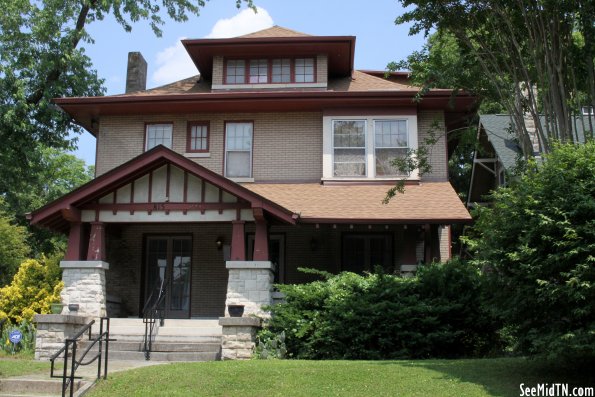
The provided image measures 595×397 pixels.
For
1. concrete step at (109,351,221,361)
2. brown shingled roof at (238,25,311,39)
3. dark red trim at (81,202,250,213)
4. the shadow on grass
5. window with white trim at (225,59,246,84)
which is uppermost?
brown shingled roof at (238,25,311,39)

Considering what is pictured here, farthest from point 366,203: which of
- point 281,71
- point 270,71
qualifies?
point 270,71

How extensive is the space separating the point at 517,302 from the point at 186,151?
1150 centimetres

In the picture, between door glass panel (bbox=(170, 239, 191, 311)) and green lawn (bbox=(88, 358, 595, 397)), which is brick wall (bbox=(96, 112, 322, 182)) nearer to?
door glass panel (bbox=(170, 239, 191, 311))

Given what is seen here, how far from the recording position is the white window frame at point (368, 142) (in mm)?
17891

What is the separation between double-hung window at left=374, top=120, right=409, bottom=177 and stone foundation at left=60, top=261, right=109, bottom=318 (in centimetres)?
757

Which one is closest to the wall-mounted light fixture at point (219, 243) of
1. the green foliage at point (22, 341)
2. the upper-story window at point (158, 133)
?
the upper-story window at point (158, 133)

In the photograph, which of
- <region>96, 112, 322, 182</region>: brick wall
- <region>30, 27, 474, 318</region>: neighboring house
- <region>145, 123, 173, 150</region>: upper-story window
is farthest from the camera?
<region>145, 123, 173, 150</region>: upper-story window

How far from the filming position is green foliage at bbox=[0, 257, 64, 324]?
634 inches

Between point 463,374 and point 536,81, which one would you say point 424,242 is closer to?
point 536,81

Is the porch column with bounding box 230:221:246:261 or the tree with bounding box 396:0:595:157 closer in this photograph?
the tree with bounding box 396:0:595:157

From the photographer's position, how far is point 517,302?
368 inches

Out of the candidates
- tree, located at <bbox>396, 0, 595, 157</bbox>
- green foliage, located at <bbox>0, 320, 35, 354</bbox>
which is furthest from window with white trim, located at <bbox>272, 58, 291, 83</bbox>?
green foliage, located at <bbox>0, 320, 35, 354</bbox>

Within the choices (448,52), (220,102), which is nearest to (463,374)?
(220,102)

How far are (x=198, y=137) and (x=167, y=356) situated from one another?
24.1ft
